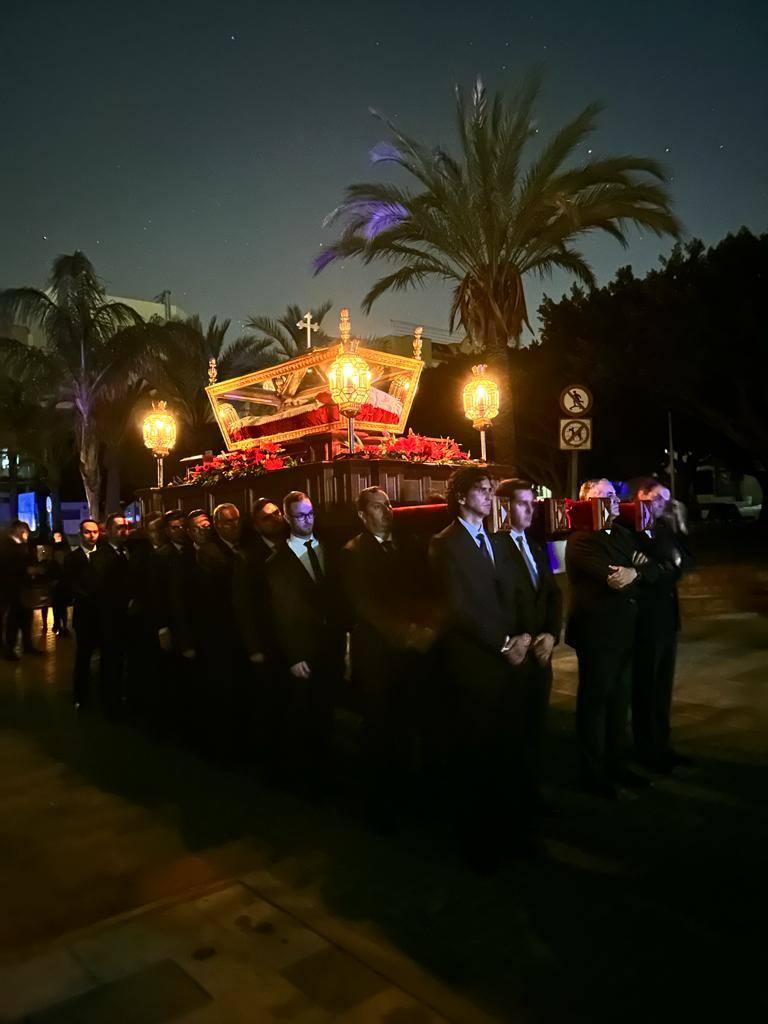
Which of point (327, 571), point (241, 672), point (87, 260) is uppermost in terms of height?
point (87, 260)

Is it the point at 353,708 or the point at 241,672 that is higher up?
the point at 241,672

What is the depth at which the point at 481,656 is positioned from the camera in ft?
12.5

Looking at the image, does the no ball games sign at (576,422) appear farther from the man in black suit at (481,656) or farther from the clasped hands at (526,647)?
the man in black suit at (481,656)

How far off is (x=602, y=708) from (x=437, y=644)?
3.60ft

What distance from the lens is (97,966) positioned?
9.88ft

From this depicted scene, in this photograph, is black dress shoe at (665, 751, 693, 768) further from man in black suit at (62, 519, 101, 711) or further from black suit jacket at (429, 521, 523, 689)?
man in black suit at (62, 519, 101, 711)

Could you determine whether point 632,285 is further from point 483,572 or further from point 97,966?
point 97,966

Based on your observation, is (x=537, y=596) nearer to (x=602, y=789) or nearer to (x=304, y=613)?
(x=602, y=789)

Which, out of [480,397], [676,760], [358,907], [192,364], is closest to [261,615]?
[358,907]

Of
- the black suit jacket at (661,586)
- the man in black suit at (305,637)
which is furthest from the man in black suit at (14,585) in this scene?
the black suit jacket at (661,586)

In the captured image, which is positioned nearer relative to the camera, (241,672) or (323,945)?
(323,945)

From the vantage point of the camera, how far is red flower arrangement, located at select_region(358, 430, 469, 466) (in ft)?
32.0

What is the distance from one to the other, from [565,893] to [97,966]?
78.5 inches

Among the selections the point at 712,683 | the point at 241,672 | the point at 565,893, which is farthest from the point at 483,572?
the point at 712,683
